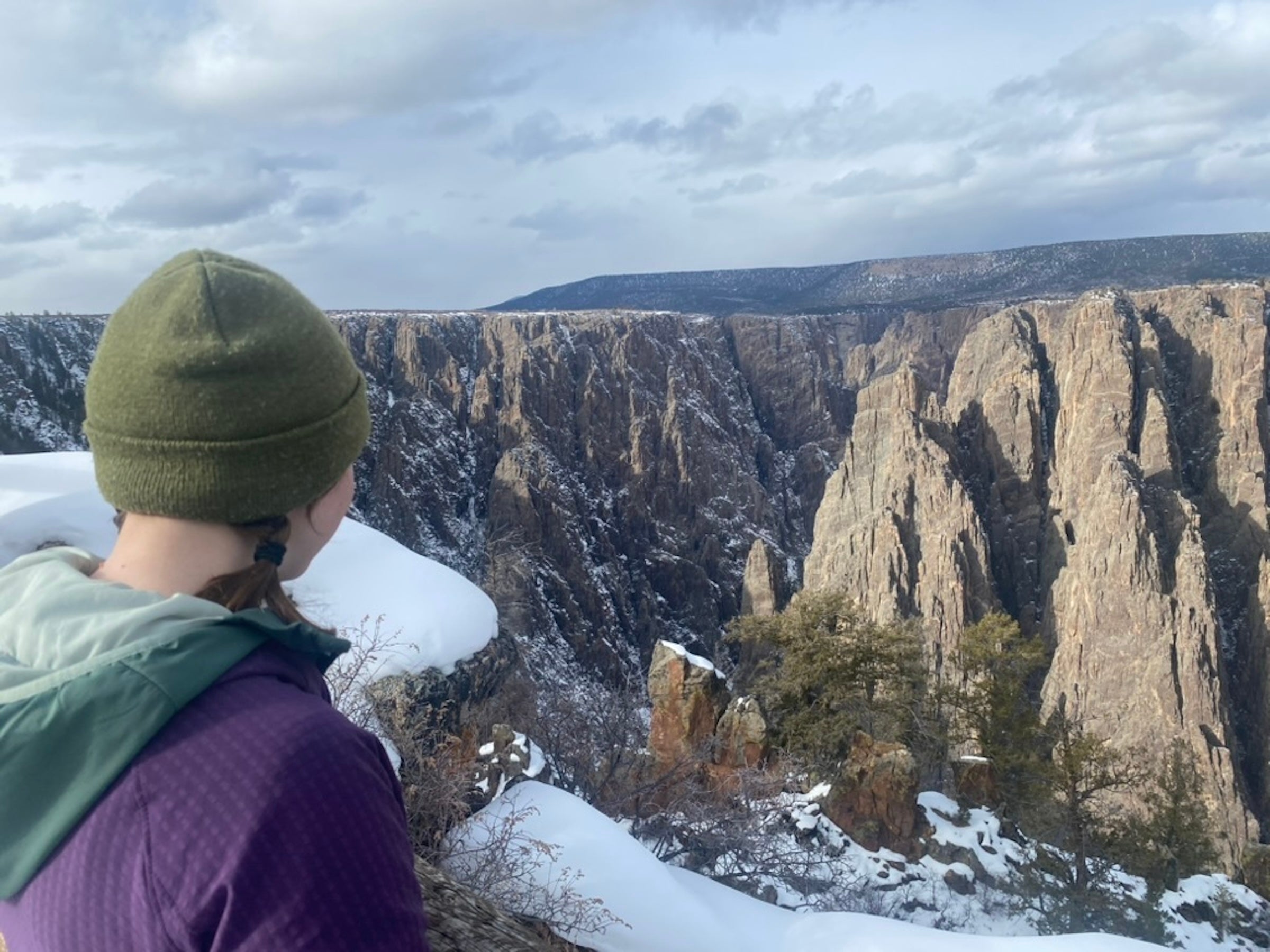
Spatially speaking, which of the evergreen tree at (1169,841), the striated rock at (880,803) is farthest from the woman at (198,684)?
the evergreen tree at (1169,841)

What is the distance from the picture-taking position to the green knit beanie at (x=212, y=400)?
1271mm

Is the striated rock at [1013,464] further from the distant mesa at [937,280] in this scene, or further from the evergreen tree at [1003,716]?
the distant mesa at [937,280]

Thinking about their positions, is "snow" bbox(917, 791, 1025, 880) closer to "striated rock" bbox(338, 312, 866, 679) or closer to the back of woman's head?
the back of woman's head

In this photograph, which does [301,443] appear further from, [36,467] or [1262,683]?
[1262,683]

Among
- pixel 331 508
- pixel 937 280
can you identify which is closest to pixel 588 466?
pixel 331 508

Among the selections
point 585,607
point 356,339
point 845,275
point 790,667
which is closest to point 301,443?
point 790,667

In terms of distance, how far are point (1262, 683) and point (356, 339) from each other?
55.4 m

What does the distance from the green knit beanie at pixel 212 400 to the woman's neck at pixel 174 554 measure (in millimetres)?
28

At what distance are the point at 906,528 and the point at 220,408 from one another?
42.3 metres

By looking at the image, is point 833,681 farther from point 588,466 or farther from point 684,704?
point 588,466

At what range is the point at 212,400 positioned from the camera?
4.18 feet

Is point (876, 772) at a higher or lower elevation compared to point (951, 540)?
higher

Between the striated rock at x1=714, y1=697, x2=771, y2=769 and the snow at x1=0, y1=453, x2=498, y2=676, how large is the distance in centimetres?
626

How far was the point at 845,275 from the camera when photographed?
132 metres
